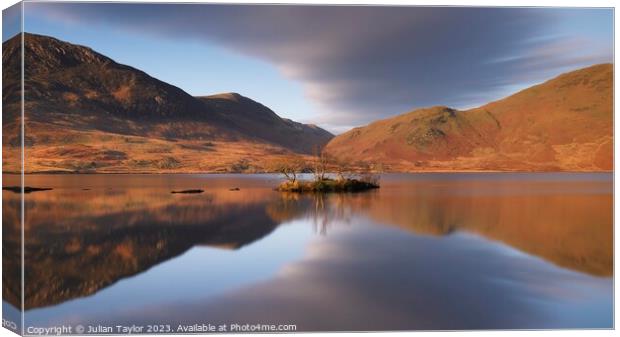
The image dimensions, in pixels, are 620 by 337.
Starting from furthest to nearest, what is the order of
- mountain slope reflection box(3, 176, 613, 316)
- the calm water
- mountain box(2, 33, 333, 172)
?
mountain box(2, 33, 333, 172) < mountain slope reflection box(3, 176, 613, 316) < the calm water

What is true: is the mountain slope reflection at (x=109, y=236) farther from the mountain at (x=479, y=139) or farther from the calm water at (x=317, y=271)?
the mountain at (x=479, y=139)

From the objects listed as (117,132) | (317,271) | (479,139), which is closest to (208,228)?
(317,271)

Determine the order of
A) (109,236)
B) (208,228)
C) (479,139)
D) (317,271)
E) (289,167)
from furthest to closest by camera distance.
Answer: (479,139), (289,167), (208,228), (109,236), (317,271)

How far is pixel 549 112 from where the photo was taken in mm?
125625

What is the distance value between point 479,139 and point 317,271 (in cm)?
16569

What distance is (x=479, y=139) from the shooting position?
6624 inches

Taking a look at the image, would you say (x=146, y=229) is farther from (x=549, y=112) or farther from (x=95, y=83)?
(x=95, y=83)

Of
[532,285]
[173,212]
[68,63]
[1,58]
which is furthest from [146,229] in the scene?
[68,63]

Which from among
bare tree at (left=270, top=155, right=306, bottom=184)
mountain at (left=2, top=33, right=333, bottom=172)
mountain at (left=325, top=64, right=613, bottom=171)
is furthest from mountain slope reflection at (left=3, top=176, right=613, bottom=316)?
mountain at (left=325, top=64, right=613, bottom=171)

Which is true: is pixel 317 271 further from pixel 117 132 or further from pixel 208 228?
pixel 117 132

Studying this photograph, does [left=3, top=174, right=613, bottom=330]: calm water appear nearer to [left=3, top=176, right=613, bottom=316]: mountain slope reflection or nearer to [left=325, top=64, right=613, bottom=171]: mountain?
[left=3, top=176, right=613, bottom=316]: mountain slope reflection

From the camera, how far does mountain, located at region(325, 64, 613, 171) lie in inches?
4980

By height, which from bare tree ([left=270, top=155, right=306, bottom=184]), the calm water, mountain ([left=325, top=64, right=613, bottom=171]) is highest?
mountain ([left=325, top=64, right=613, bottom=171])

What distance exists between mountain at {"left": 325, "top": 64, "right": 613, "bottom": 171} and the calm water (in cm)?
9018
